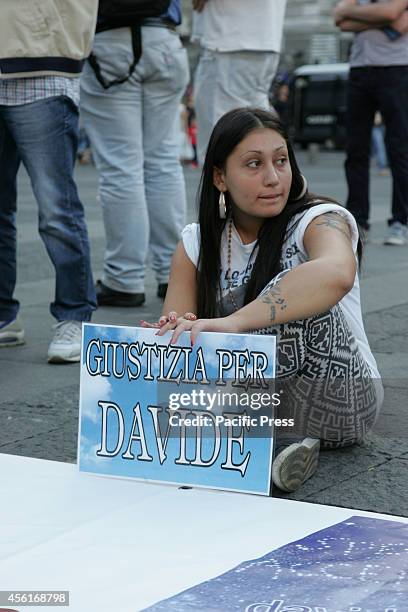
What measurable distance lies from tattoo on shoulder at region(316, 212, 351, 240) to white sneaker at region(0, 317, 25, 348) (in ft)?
5.67

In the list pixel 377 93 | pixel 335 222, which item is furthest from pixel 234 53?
pixel 335 222

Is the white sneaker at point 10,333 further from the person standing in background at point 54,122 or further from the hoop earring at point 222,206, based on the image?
the hoop earring at point 222,206

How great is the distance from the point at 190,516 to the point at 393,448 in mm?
Answer: 704

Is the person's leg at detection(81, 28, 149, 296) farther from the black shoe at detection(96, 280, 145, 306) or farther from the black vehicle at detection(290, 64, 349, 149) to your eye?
the black vehicle at detection(290, 64, 349, 149)

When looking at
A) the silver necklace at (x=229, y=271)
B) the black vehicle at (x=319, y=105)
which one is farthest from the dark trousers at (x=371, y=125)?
the black vehicle at (x=319, y=105)

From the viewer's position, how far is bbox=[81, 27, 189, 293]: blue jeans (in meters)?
4.86

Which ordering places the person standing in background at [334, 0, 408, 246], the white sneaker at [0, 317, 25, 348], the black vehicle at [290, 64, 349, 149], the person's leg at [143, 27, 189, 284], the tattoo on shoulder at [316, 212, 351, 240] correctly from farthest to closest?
the black vehicle at [290, 64, 349, 149] → the person standing in background at [334, 0, 408, 246] → the person's leg at [143, 27, 189, 284] → the white sneaker at [0, 317, 25, 348] → the tattoo on shoulder at [316, 212, 351, 240]

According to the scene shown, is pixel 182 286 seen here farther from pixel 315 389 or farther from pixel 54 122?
pixel 54 122

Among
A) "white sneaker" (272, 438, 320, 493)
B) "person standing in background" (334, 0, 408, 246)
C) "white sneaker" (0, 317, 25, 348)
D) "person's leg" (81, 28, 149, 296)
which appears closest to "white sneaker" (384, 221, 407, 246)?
"person standing in background" (334, 0, 408, 246)

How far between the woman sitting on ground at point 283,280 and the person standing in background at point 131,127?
6.22 feet

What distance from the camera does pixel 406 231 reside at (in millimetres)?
7109

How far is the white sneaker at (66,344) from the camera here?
3.97m

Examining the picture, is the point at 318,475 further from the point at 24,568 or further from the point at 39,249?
the point at 39,249

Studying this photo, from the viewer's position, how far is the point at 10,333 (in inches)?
169
